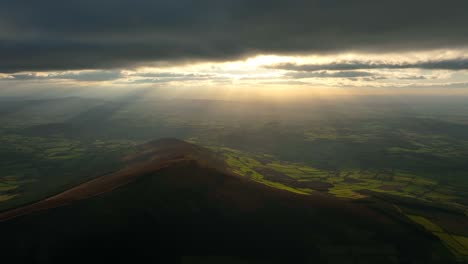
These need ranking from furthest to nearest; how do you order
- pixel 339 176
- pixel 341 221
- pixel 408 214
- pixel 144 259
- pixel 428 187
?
pixel 339 176 < pixel 428 187 < pixel 408 214 < pixel 341 221 < pixel 144 259

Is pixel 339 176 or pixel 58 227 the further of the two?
pixel 339 176

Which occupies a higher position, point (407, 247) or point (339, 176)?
point (407, 247)

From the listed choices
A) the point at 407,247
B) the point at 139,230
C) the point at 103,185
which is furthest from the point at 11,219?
the point at 407,247

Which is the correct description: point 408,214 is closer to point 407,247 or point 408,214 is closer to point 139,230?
point 407,247

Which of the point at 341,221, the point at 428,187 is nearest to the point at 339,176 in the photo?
the point at 428,187

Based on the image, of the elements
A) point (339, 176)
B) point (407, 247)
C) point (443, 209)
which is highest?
point (407, 247)

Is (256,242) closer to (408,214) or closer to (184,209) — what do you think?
(184,209)

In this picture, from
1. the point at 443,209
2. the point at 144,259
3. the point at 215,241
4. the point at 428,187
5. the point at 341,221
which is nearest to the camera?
the point at 144,259
